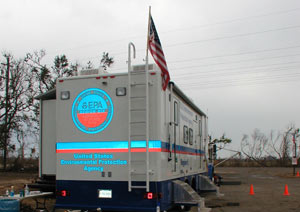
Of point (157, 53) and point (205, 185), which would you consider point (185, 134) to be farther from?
point (205, 185)

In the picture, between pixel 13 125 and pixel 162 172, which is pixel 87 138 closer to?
pixel 162 172

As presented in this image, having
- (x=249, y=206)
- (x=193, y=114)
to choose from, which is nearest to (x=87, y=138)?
(x=193, y=114)

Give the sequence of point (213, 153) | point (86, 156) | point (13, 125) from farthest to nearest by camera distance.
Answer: point (13, 125) → point (213, 153) → point (86, 156)

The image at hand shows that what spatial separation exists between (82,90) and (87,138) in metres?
1.03

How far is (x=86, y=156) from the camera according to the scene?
789 cm

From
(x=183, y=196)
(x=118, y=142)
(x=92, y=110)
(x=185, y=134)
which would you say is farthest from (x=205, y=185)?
(x=92, y=110)

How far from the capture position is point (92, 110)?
7891mm

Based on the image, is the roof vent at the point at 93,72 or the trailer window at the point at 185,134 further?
the trailer window at the point at 185,134

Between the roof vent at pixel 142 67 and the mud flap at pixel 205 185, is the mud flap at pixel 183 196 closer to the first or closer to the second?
the roof vent at pixel 142 67

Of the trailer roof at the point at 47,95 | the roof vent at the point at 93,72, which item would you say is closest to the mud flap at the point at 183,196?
the roof vent at the point at 93,72

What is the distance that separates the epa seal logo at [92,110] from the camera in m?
7.80

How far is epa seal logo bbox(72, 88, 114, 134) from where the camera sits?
7.80 metres

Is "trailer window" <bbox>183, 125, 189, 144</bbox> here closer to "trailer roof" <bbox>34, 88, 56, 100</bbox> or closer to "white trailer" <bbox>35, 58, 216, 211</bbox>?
"white trailer" <bbox>35, 58, 216, 211</bbox>

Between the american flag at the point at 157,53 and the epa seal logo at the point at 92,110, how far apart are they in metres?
1.23
